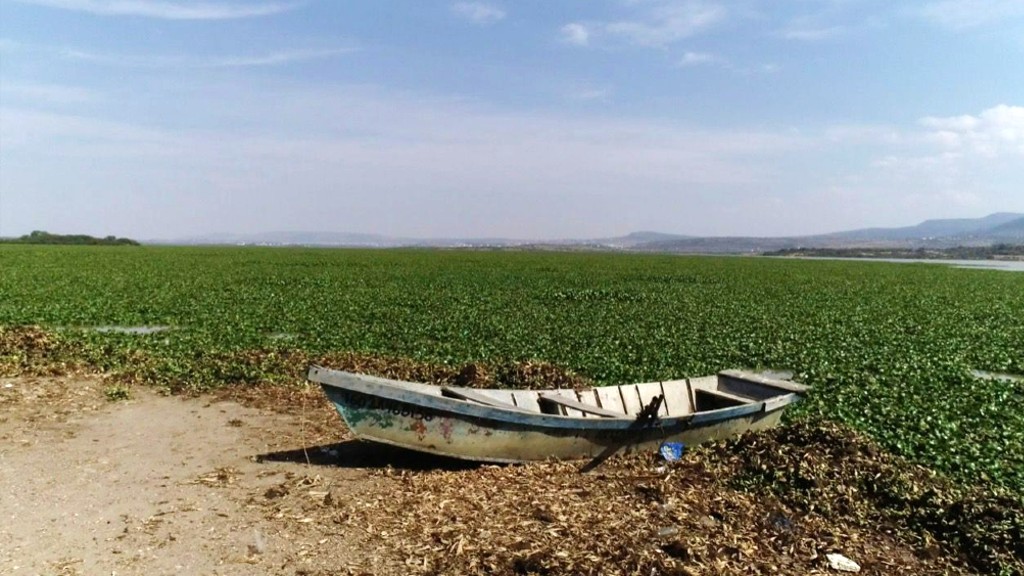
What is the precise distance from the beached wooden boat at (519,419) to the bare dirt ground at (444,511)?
294 millimetres

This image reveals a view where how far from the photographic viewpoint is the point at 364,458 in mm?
8969

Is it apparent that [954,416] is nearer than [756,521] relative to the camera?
No

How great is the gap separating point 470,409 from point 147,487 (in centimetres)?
391

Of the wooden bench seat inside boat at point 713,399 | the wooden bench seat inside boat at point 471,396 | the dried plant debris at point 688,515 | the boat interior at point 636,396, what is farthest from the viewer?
the wooden bench seat inside boat at point 713,399

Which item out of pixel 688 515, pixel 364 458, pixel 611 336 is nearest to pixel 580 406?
pixel 688 515

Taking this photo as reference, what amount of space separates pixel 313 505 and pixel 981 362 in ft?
58.0

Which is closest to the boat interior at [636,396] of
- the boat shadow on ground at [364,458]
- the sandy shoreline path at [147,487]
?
the boat shadow on ground at [364,458]

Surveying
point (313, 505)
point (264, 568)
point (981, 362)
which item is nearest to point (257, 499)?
point (313, 505)

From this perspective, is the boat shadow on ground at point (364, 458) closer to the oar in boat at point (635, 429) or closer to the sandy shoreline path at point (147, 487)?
the sandy shoreline path at point (147, 487)

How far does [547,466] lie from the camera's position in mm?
8344

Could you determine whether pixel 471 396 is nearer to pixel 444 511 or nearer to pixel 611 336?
pixel 444 511

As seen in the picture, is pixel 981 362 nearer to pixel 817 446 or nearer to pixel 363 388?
pixel 817 446

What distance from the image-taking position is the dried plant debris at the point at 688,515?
20.5 ft

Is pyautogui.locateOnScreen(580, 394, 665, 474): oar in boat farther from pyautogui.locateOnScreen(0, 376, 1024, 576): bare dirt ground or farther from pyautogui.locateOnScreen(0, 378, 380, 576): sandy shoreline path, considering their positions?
pyautogui.locateOnScreen(0, 378, 380, 576): sandy shoreline path
